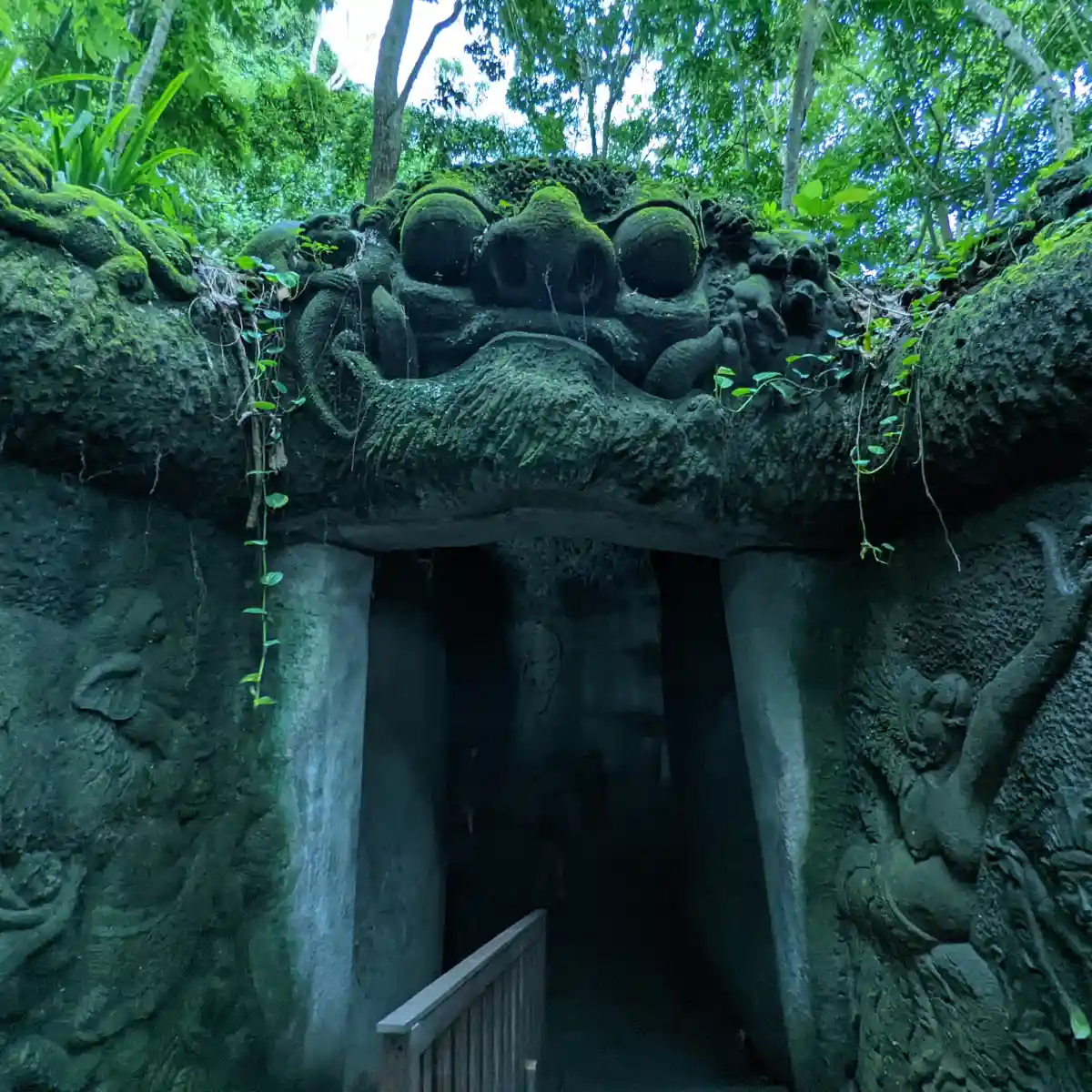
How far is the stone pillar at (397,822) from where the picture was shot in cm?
273

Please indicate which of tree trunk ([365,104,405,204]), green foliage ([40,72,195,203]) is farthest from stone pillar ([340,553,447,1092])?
tree trunk ([365,104,405,204])

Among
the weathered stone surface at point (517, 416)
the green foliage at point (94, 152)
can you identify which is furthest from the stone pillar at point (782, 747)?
the green foliage at point (94, 152)

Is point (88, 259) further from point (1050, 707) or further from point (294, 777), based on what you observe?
point (1050, 707)

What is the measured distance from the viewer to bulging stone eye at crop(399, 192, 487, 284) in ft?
7.30

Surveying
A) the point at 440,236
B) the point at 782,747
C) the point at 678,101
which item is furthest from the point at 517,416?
the point at 678,101

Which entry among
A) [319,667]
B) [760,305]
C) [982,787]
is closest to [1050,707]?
[982,787]

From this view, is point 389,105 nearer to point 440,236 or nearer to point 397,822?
point 440,236

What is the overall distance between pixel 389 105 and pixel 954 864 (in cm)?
530

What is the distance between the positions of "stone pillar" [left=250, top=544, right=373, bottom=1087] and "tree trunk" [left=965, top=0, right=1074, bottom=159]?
402 centimetres

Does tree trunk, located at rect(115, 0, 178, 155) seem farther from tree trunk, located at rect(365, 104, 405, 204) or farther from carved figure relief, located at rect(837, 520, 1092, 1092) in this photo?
carved figure relief, located at rect(837, 520, 1092, 1092)

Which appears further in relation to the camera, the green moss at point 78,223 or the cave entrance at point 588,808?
the cave entrance at point 588,808

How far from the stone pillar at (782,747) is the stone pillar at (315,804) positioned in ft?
4.09

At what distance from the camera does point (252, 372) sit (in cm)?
215

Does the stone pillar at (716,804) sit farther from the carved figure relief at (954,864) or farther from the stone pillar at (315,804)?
the stone pillar at (315,804)
